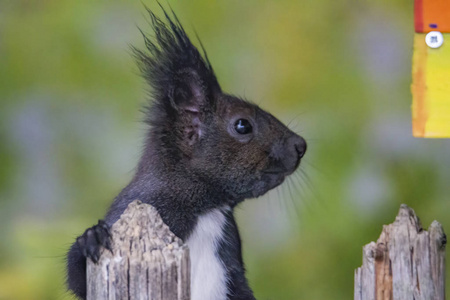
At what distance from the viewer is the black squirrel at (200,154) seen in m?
2.30

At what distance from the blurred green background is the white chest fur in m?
1.08

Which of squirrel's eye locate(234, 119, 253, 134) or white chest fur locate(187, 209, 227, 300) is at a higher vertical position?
squirrel's eye locate(234, 119, 253, 134)

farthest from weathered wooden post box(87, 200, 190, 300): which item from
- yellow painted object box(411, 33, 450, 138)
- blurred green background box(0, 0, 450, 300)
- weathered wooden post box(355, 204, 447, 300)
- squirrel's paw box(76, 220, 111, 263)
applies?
blurred green background box(0, 0, 450, 300)

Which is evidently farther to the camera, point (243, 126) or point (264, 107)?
point (264, 107)

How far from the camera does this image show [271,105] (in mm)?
3453

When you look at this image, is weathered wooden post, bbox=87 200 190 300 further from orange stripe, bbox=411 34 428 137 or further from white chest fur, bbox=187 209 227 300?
orange stripe, bbox=411 34 428 137

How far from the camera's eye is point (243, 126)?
2.41m

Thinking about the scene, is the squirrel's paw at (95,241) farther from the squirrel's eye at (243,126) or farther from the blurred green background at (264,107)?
the blurred green background at (264,107)

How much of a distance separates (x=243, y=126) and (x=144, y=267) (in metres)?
0.91

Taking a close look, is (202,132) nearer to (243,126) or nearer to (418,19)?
(243,126)

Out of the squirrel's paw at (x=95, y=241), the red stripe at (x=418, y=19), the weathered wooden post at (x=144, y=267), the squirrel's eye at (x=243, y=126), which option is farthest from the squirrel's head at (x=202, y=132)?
the red stripe at (x=418, y=19)

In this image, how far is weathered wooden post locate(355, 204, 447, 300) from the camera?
188cm

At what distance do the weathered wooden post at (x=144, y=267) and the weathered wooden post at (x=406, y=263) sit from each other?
1.77 feet

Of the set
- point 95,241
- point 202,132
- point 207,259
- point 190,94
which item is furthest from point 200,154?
Answer: point 95,241
